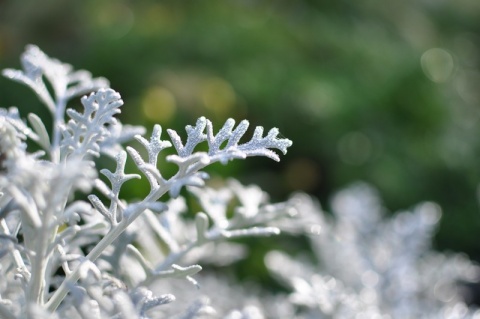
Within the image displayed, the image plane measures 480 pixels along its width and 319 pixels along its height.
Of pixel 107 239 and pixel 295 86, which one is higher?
pixel 295 86

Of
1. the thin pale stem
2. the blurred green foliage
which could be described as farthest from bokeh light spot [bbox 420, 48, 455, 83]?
the thin pale stem

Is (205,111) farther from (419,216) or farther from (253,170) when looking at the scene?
(419,216)

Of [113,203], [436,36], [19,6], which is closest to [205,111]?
[19,6]

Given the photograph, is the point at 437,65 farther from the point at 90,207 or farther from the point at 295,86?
the point at 90,207

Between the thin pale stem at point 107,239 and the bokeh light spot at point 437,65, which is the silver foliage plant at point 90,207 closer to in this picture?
the thin pale stem at point 107,239

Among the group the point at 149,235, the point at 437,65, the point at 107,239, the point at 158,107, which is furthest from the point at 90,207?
the point at 437,65

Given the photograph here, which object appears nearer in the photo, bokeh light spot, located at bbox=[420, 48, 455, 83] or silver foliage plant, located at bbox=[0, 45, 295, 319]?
silver foliage plant, located at bbox=[0, 45, 295, 319]

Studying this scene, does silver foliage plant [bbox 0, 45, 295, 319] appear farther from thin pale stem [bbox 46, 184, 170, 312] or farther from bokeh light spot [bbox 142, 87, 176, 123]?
bokeh light spot [bbox 142, 87, 176, 123]
